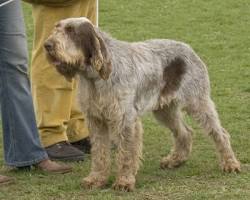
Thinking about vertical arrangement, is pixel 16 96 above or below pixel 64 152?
above

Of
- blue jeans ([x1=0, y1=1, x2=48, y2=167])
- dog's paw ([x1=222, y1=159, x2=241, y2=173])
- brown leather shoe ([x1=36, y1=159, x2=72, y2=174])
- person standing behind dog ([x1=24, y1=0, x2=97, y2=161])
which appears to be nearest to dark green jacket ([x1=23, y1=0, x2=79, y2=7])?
person standing behind dog ([x1=24, y1=0, x2=97, y2=161])

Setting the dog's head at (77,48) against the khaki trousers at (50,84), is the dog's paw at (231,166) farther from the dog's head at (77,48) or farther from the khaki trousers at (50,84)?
the khaki trousers at (50,84)

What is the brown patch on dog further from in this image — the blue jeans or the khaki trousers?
the blue jeans

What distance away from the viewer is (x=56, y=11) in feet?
24.3

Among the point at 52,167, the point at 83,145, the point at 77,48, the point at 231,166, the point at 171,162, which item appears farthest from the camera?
the point at 83,145

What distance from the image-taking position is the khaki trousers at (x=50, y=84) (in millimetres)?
7414

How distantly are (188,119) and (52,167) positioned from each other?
2.37 m

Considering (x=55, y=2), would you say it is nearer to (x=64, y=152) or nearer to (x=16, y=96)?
(x=16, y=96)

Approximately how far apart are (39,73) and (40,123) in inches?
20.7

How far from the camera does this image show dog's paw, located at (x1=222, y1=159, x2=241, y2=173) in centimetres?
695

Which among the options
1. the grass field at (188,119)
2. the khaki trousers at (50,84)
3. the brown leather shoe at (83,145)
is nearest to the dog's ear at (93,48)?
the grass field at (188,119)

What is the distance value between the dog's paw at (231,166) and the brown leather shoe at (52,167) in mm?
1468

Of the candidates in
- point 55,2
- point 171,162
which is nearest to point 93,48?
point 55,2

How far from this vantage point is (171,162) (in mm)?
7270
